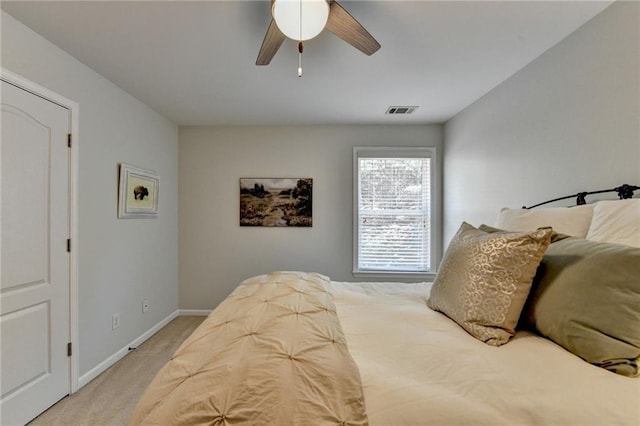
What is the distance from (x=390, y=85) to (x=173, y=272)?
10.7 feet

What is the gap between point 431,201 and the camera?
3449 millimetres

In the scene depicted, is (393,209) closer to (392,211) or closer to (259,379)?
(392,211)

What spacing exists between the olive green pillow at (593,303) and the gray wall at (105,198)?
9.53 ft

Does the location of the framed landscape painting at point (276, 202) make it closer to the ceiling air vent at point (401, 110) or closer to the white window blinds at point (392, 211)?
the white window blinds at point (392, 211)

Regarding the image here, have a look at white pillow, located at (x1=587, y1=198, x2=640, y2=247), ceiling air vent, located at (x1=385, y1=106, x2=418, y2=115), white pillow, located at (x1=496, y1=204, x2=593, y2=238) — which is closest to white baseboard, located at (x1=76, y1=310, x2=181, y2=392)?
white pillow, located at (x1=496, y1=204, x2=593, y2=238)

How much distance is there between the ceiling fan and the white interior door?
5.38 ft

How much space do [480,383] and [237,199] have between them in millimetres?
3200

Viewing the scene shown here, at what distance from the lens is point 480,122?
8.66ft

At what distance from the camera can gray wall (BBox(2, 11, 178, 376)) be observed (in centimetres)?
184

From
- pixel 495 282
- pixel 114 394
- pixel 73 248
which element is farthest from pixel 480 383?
pixel 73 248

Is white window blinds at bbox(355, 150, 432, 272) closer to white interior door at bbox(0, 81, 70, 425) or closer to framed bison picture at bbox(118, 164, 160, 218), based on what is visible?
framed bison picture at bbox(118, 164, 160, 218)

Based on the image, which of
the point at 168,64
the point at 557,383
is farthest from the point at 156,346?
the point at 557,383

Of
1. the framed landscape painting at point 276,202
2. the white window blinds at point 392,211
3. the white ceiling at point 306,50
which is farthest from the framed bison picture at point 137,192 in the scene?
the white window blinds at point 392,211

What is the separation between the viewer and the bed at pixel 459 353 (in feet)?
2.38
